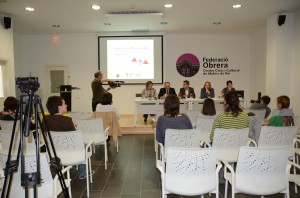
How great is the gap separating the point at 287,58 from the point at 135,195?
600 centimetres

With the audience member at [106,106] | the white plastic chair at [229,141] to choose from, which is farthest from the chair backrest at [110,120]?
the white plastic chair at [229,141]

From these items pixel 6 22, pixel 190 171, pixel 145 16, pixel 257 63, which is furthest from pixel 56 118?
pixel 257 63

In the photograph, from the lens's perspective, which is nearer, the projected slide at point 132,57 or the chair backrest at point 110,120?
the chair backrest at point 110,120

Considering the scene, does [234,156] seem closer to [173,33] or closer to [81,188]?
[81,188]

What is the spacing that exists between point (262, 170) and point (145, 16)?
5761 millimetres

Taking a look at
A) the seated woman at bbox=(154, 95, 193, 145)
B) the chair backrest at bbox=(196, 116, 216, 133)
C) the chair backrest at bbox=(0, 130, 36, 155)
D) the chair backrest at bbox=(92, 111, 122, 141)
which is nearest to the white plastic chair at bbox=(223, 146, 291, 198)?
the seated woman at bbox=(154, 95, 193, 145)

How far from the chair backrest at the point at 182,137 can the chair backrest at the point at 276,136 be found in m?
0.83

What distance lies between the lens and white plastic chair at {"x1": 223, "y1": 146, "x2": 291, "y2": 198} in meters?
2.09

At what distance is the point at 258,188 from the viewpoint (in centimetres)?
219

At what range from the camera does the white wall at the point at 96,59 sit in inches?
374

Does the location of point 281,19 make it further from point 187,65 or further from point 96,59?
point 96,59

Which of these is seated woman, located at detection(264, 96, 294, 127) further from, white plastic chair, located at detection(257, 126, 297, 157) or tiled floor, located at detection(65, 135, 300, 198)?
tiled floor, located at detection(65, 135, 300, 198)

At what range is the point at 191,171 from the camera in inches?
84.4

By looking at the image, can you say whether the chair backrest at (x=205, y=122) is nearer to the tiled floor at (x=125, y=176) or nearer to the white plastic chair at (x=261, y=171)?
the tiled floor at (x=125, y=176)
